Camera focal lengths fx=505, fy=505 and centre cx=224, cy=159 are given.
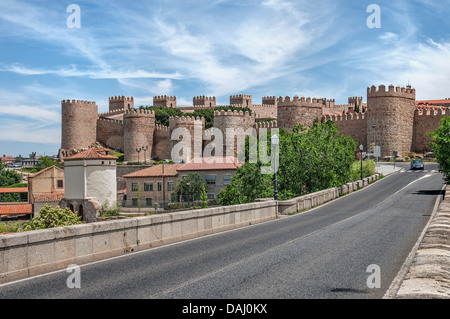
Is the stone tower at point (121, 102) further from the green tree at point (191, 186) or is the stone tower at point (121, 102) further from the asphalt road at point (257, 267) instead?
the asphalt road at point (257, 267)

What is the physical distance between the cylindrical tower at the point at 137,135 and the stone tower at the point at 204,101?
41.1 meters

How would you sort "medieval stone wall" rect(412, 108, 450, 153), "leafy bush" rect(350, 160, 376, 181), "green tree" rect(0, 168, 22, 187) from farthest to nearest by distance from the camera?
1. "green tree" rect(0, 168, 22, 187)
2. "medieval stone wall" rect(412, 108, 450, 153)
3. "leafy bush" rect(350, 160, 376, 181)

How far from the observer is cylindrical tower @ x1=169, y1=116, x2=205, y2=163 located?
284ft

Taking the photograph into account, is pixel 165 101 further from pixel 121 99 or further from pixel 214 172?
pixel 214 172

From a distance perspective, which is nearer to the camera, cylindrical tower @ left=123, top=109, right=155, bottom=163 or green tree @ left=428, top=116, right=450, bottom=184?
green tree @ left=428, top=116, right=450, bottom=184

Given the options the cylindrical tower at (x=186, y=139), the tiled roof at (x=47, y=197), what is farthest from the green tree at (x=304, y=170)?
the cylindrical tower at (x=186, y=139)

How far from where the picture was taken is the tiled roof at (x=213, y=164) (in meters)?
68.9

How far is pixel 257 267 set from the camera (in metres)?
10.6

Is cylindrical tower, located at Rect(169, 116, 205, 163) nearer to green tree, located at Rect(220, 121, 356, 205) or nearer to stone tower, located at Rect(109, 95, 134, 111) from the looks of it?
green tree, located at Rect(220, 121, 356, 205)

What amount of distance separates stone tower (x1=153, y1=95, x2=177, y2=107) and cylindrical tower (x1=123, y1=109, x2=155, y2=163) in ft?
144

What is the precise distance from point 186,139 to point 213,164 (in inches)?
687

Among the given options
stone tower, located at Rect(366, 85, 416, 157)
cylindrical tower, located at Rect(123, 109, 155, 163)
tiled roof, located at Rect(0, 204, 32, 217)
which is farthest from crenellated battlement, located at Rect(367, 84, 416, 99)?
tiled roof, located at Rect(0, 204, 32, 217)

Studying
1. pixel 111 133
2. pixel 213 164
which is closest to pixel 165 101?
pixel 111 133
